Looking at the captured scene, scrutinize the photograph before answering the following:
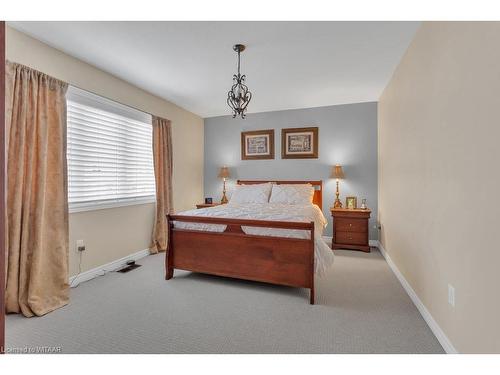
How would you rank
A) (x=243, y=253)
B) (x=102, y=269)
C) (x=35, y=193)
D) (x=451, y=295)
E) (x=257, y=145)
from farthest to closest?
1. (x=257, y=145)
2. (x=102, y=269)
3. (x=243, y=253)
4. (x=35, y=193)
5. (x=451, y=295)

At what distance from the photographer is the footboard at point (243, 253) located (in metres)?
2.32

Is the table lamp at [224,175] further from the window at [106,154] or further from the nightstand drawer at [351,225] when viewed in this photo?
the nightstand drawer at [351,225]

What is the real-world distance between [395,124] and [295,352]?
8.75ft

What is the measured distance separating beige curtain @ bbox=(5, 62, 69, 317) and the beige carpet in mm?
222

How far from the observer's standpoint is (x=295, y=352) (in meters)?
1.61

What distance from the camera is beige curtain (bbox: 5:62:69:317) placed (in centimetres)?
206

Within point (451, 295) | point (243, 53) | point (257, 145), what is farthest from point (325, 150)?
point (451, 295)

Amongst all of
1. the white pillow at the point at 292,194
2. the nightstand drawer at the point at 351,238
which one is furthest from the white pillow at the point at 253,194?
the nightstand drawer at the point at 351,238

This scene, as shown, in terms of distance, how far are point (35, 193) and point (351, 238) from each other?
392 centimetres

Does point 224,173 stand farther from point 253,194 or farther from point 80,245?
point 80,245

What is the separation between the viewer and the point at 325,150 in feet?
14.6

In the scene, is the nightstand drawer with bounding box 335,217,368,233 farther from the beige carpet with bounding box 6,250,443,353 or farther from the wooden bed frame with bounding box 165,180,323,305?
the wooden bed frame with bounding box 165,180,323,305

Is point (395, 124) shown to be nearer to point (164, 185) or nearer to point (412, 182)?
point (412, 182)
